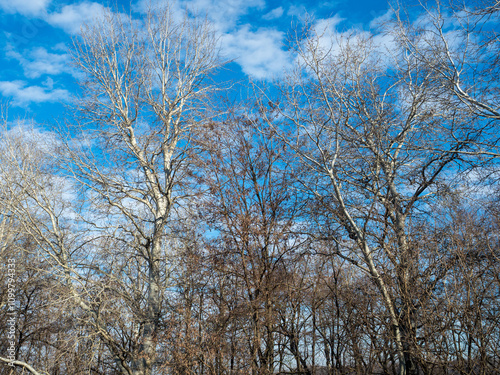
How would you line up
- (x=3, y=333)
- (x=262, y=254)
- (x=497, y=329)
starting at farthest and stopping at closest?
1. (x=3, y=333)
2. (x=262, y=254)
3. (x=497, y=329)

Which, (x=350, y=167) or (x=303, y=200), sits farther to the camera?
(x=350, y=167)

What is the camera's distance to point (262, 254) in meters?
9.28

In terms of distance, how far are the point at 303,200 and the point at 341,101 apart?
335 centimetres

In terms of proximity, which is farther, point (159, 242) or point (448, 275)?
point (159, 242)

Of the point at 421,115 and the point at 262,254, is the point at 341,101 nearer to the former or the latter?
the point at 421,115

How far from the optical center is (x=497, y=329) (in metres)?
6.59

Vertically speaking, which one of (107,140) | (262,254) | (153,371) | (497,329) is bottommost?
(153,371)

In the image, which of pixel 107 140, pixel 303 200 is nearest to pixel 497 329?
pixel 303 200

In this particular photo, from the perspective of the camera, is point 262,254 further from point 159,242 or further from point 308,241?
point 159,242

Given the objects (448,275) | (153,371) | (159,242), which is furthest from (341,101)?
(153,371)

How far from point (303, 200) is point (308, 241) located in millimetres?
1249

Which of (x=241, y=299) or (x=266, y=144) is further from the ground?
(x=266, y=144)

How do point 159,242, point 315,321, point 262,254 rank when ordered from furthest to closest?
point 159,242 < point 315,321 < point 262,254

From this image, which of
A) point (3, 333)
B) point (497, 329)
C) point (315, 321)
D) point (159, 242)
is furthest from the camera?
point (3, 333)
